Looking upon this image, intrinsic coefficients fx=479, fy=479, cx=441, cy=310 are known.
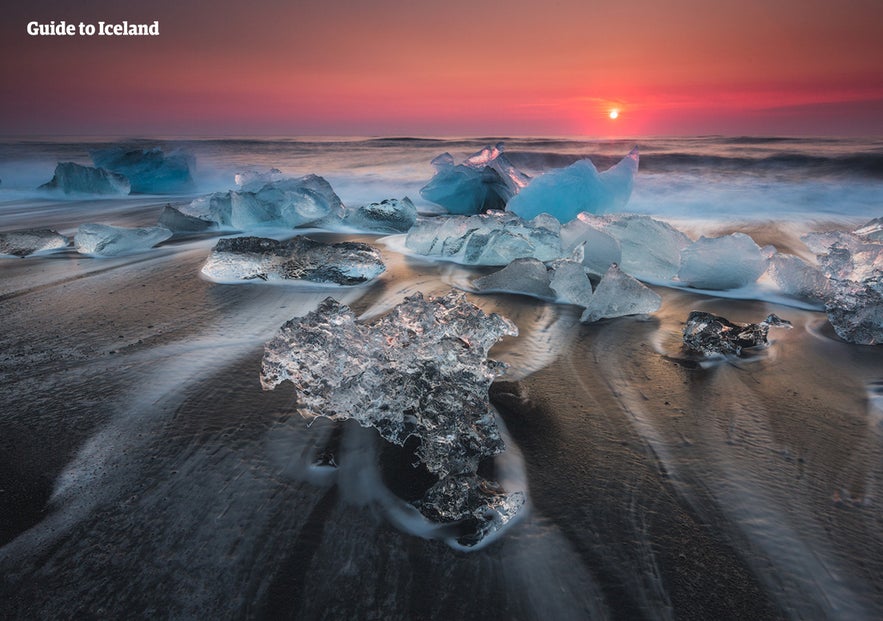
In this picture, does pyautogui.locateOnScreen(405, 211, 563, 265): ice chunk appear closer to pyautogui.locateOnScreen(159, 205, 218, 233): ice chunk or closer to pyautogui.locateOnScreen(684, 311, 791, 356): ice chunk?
pyautogui.locateOnScreen(684, 311, 791, 356): ice chunk

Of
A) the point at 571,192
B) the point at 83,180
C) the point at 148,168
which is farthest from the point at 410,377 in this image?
the point at 148,168

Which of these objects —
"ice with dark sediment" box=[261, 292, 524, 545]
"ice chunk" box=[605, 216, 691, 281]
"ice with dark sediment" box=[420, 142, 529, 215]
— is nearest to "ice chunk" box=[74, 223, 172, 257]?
"ice with dark sediment" box=[261, 292, 524, 545]

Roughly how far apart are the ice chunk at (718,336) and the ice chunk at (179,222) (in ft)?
17.0

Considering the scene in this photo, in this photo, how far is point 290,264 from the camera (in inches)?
139

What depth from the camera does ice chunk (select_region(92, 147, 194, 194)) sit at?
33.6 feet

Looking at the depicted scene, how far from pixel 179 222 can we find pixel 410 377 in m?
4.86

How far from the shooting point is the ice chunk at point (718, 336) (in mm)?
2277

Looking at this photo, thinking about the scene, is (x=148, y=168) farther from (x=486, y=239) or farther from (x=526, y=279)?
(x=526, y=279)

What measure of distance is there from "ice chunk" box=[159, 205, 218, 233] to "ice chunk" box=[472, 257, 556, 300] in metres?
3.94

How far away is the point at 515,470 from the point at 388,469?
0.39 metres

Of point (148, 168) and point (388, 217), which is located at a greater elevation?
point (388, 217)

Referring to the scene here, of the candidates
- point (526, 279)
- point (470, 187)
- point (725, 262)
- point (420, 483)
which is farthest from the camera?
point (470, 187)

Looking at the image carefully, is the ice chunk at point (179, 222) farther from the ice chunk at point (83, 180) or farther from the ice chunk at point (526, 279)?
the ice chunk at point (83, 180)

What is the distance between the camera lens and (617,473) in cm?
147
